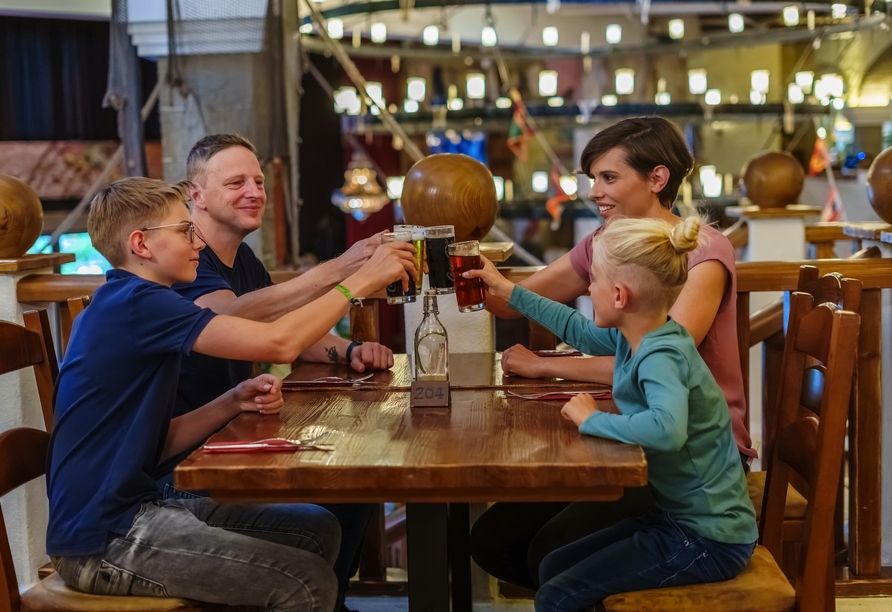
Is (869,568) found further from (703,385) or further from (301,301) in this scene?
(301,301)

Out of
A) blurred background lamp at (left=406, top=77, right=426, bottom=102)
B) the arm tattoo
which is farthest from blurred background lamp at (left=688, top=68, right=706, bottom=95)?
the arm tattoo

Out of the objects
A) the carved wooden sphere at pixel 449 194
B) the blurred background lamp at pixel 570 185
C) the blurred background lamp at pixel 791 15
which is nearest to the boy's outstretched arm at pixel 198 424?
the carved wooden sphere at pixel 449 194

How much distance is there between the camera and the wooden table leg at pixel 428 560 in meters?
1.57

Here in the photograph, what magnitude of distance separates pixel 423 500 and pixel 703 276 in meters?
0.87

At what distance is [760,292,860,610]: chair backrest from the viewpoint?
5.46 ft

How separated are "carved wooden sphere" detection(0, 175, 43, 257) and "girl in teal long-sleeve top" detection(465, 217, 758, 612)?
1697 mm

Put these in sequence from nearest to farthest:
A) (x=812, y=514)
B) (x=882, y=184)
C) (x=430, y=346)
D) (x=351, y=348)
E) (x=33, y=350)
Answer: (x=812, y=514), (x=430, y=346), (x=33, y=350), (x=351, y=348), (x=882, y=184)

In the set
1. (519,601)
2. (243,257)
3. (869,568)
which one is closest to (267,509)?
(243,257)

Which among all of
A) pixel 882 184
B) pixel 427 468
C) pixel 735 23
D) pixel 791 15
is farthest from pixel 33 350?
pixel 735 23

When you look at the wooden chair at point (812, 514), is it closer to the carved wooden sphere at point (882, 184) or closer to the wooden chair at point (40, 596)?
the wooden chair at point (40, 596)

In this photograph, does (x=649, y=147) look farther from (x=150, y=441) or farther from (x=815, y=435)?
(x=150, y=441)

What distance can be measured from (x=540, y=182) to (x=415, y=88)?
8.65ft

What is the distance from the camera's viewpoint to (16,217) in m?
2.61

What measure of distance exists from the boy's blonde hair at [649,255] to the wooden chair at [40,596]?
945 millimetres
